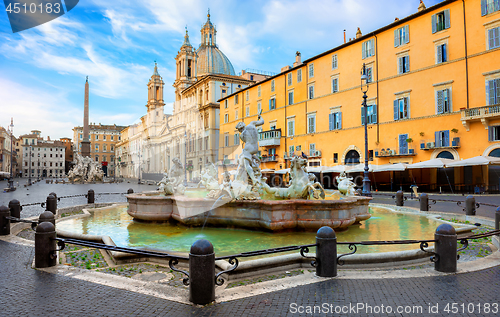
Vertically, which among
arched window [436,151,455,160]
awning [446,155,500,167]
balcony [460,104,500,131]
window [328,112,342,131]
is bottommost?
awning [446,155,500,167]

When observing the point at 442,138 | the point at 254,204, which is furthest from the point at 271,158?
the point at 254,204

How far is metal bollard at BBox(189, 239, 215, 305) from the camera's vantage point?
397 cm

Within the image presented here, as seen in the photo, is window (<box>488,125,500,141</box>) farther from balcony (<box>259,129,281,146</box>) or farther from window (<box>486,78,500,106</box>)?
balcony (<box>259,129,281,146</box>)

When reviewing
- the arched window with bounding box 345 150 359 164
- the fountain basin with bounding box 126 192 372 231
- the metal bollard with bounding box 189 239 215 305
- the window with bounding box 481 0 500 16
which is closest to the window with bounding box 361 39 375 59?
the window with bounding box 481 0 500 16

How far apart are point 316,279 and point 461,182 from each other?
24.6 metres

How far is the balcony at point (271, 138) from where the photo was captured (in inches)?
1660

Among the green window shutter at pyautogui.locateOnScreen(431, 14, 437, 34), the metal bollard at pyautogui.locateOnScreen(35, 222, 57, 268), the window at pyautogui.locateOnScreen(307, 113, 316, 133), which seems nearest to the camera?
the metal bollard at pyautogui.locateOnScreen(35, 222, 57, 268)

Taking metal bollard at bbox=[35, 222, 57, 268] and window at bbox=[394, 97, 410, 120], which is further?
window at bbox=[394, 97, 410, 120]

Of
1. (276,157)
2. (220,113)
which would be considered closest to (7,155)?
(220,113)

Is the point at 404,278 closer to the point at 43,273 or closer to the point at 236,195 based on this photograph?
the point at 236,195

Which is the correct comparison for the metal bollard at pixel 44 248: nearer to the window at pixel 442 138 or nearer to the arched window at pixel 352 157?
the window at pixel 442 138

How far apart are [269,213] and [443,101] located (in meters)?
23.2

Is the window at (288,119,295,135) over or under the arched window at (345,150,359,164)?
over

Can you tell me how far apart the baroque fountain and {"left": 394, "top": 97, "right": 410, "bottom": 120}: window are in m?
20.2
